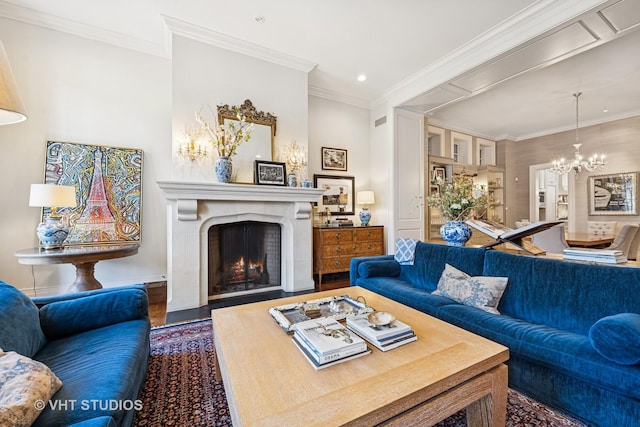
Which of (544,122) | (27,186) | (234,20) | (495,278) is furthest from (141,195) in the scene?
(544,122)

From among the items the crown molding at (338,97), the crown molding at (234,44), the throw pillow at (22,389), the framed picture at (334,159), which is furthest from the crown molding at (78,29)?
the throw pillow at (22,389)

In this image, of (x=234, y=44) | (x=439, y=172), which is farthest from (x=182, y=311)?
(x=439, y=172)

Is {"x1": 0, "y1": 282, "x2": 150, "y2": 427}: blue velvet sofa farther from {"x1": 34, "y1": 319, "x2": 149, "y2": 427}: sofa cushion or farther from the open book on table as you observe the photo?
the open book on table

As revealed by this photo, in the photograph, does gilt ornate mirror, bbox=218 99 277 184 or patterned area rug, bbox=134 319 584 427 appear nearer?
patterned area rug, bbox=134 319 584 427

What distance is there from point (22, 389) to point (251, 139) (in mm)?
3147

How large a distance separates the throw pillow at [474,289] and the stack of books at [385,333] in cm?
92

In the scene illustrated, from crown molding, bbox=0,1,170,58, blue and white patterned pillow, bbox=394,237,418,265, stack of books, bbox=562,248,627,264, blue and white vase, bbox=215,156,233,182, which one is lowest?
blue and white patterned pillow, bbox=394,237,418,265

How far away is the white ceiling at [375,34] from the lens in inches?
109

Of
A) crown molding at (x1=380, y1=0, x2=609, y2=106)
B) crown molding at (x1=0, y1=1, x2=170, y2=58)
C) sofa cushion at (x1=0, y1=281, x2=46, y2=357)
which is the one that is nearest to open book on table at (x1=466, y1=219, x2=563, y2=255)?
crown molding at (x1=380, y1=0, x2=609, y2=106)

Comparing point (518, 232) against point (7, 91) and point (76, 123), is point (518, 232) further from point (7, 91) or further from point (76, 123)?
point (76, 123)

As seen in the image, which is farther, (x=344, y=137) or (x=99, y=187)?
(x=344, y=137)

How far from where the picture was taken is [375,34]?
127 inches

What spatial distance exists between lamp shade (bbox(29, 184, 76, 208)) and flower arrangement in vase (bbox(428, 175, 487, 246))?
3.56m

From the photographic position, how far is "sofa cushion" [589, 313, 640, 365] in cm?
116
